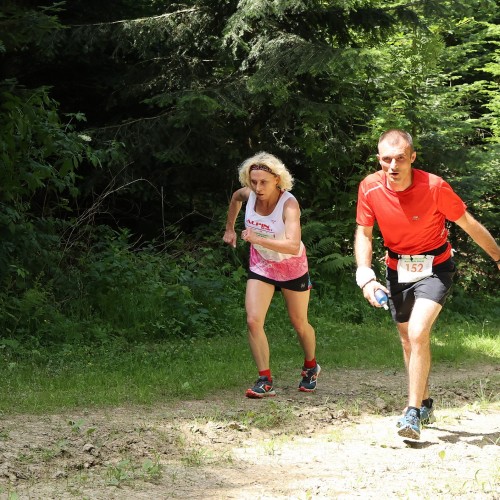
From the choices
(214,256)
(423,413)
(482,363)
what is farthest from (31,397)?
(214,256)

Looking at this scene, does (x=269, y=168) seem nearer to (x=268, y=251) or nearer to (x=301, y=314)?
(x=268, y=251)

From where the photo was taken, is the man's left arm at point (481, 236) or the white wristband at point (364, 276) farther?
the man's left arm at point (481, 236)

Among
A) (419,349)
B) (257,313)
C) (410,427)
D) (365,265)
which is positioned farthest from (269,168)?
(410,427)

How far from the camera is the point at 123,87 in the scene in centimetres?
1439

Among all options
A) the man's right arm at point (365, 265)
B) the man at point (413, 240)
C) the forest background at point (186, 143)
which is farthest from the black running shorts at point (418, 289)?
the forest background at point (186, 143)

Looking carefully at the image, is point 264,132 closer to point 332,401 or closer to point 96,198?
point 96,198

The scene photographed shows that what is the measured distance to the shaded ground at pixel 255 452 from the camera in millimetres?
5168

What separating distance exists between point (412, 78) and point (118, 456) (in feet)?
37.7

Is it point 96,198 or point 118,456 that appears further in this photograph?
point 96,198

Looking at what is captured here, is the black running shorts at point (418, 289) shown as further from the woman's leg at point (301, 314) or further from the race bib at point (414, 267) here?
the woman's leg at point (301, 314)

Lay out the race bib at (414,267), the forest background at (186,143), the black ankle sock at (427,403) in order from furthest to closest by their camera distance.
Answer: the forest background at (186,143) < the black ankle sock at (427,403) < the race bib at (414,267)

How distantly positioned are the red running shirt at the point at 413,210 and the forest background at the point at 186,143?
4630mm

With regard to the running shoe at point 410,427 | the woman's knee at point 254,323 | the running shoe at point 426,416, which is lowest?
the running shoe at point 426,416

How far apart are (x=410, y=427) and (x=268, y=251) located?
237 centimetres
